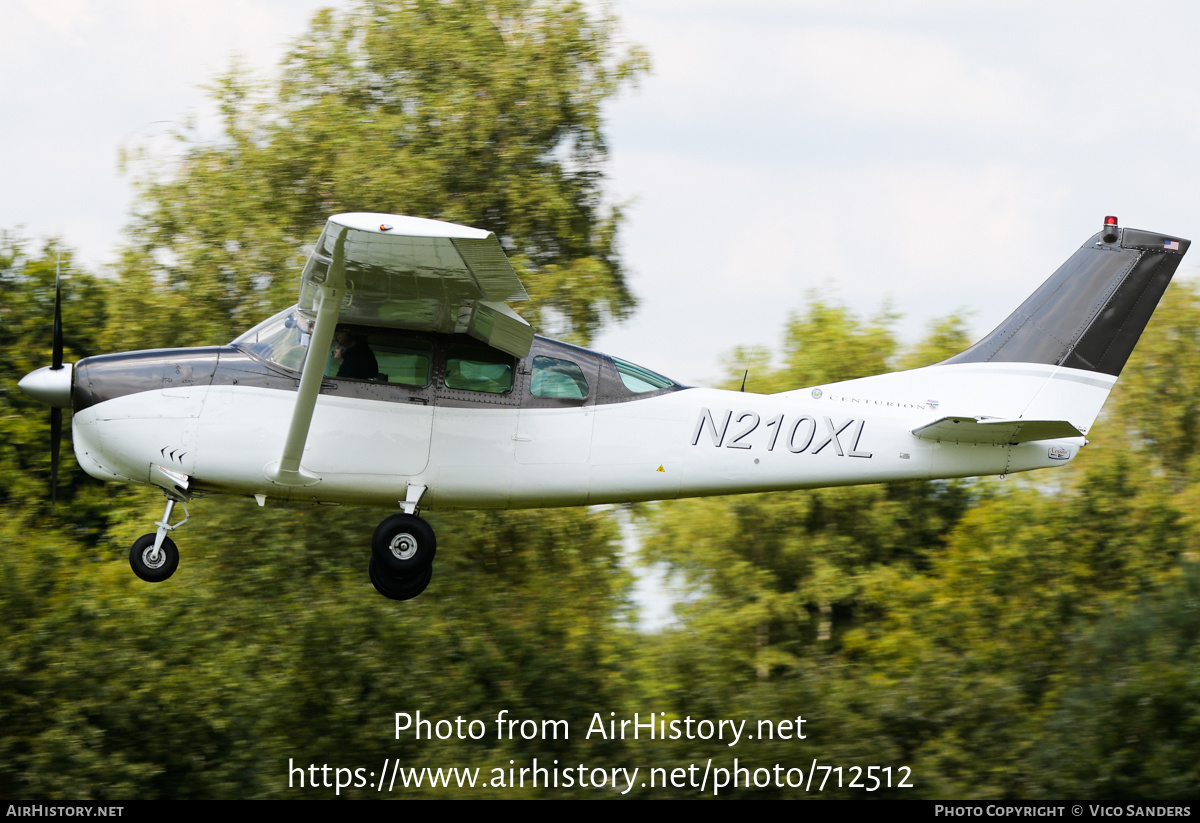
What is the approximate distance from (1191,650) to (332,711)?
12.7 m

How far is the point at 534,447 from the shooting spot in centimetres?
1091

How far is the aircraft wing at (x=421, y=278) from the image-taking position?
28.7ft

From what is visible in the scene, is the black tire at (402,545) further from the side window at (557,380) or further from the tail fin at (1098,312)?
the tail fin at (1098,312)

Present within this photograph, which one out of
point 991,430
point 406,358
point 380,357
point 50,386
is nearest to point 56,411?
point 50,386

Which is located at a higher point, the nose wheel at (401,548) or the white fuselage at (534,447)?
the white fuselage at (534,447)

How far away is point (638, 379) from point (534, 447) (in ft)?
3.61

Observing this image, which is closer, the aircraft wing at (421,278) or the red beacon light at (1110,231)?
the aircraft wing at (421,278)

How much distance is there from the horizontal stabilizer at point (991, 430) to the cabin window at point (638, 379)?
2.25 metres

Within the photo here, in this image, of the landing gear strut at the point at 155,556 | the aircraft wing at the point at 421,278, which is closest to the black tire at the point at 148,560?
the landing gear strut at the point at 155,556

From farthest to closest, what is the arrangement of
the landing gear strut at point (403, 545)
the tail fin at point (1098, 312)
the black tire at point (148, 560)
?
the tail fin at point (1098, 312)
the landing gear strut at point (403, 545)
the black tire at point (148, 560)

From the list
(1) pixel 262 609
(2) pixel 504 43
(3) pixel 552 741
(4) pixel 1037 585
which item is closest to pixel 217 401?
(1) pixel 262 609

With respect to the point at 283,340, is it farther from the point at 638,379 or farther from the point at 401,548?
the point at 638,379

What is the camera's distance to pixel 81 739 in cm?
1822

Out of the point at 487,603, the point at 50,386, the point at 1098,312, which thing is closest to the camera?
the point at 50,386
